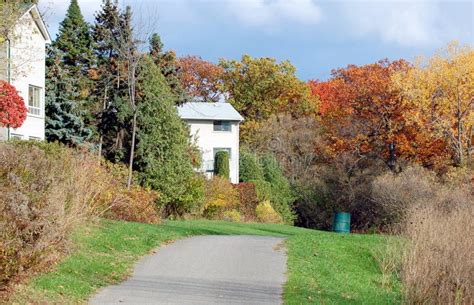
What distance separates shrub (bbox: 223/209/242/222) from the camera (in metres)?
38.8

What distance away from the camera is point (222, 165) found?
156 ft

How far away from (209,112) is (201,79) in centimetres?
1574

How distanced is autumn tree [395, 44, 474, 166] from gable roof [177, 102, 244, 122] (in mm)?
16212

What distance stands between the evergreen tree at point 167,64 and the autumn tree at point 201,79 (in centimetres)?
2120

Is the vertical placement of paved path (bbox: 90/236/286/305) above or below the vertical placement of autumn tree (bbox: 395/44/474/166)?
below

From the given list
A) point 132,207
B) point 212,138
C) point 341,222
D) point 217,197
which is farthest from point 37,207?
point 212,138

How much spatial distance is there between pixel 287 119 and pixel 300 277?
43191mm

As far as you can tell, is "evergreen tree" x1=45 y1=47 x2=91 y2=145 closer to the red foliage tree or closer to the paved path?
the red foliage tree

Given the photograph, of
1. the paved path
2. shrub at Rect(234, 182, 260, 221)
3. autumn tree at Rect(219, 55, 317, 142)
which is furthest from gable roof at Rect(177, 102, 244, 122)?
the paved path

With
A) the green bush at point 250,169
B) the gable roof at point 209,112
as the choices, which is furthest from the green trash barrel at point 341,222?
the gable roof at point 209,112

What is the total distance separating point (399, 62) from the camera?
5097 cm

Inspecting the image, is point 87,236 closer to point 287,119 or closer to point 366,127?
point 366,127

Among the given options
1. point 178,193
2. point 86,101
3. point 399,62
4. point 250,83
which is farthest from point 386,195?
point 250,83

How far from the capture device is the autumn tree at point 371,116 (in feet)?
156
